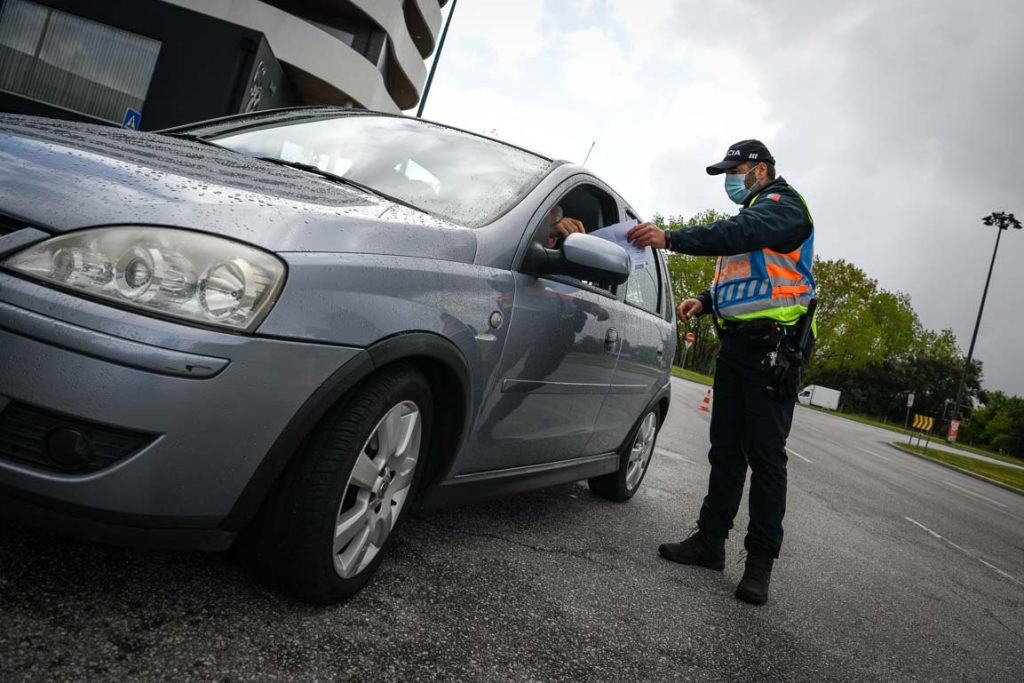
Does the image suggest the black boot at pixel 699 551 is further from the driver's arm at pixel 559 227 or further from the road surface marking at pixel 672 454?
the road surface marking at pixel 672 454

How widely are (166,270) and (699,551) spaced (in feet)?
10.1

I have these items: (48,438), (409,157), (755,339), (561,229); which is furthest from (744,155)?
(48,438)

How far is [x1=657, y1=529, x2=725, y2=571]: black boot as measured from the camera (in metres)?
3.83

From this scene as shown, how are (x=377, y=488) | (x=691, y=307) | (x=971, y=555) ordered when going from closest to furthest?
(x=377, y=488)
(x=691, y=307)
(x=971, y=555)

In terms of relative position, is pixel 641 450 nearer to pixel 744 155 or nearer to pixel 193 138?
pixel 744 155

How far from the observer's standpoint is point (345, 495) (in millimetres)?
2148

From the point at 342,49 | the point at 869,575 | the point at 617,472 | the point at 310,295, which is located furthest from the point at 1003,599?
the point at 342,49

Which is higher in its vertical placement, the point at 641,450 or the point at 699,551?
the point at 641,450

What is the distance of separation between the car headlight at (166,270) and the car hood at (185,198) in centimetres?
4

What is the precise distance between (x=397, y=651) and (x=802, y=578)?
9.51 feet

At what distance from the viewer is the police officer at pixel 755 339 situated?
3486 mm

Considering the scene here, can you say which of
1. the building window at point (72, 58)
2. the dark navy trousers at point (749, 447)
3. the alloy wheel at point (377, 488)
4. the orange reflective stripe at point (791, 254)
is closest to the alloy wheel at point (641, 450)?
the dark navy trousers at point (749, 447)

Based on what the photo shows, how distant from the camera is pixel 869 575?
4598 millimetres

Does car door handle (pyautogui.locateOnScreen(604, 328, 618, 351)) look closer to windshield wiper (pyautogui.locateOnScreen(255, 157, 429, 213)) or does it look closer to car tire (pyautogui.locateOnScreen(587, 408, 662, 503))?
car tire (pyautogui.locateOnScreen(587, 408, 662, 503))
